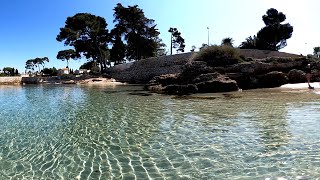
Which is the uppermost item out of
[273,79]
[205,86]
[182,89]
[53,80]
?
[53,80]

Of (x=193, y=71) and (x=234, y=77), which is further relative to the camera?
(x=193, y=71)

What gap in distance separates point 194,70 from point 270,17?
1219 inches

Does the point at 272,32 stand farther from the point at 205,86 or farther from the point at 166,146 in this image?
the point at 166,146

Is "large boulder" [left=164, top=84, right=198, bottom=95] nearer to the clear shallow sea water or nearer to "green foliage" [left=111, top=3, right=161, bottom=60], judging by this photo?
the clear shallow sea water

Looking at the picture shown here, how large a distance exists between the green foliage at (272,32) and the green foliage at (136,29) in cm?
1961

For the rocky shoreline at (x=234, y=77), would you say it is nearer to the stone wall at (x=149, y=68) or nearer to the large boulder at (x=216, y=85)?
the large boulder at (x=216, y=85)

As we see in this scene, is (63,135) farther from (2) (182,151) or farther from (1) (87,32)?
(1) (87,32)

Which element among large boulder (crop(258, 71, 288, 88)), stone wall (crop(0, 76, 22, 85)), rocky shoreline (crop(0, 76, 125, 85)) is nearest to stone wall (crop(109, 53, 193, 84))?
rocky shoreline (crop(0, 76, 125, 85))

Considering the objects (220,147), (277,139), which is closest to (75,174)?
(220,147)

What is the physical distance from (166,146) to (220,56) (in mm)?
26425

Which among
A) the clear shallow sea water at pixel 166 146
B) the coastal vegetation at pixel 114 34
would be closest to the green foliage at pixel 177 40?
the coastal vegetation at pixel 114 34

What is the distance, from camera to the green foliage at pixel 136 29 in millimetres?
58844

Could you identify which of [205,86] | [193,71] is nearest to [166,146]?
[205,86]

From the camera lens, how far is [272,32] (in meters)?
52.4
